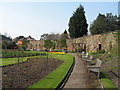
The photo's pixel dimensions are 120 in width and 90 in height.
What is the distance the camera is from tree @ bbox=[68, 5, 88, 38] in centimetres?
4541

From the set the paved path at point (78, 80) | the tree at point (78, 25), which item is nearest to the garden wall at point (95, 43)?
the tree at point (78, 25)

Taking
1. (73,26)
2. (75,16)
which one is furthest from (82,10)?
(73,26)

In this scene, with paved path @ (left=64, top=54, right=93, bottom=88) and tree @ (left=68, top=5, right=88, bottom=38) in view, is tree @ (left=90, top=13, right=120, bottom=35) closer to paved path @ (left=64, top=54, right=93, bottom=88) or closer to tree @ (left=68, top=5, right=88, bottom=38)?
tree @ (left=68, top=5, right=88, bottom=38)

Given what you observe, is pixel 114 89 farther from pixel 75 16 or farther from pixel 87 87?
pixel 75 16

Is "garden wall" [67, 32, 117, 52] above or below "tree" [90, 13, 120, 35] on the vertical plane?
below

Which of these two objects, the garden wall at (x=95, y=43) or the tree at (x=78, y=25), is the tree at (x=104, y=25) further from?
the garden wall at (x=95, y=43)

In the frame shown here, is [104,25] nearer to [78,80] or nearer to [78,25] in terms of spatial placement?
[78,25]

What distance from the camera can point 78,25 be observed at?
4538 cm

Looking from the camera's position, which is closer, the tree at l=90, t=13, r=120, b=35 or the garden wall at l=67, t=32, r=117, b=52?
the garden wall at l=67, t=32, r=117, b=52

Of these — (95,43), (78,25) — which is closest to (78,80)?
(95,43)

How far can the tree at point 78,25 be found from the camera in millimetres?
45406

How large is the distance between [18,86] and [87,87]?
2.60m

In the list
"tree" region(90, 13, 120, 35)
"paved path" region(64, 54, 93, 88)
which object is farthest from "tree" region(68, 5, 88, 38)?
"paved path" region(64, 54, 93, 88)

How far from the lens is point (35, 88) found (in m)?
6.07
